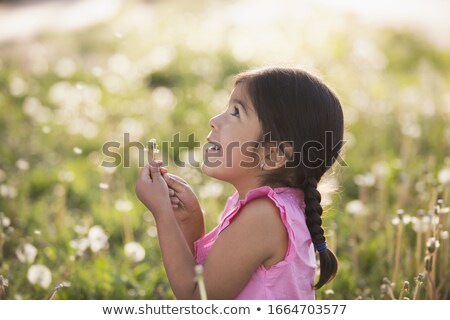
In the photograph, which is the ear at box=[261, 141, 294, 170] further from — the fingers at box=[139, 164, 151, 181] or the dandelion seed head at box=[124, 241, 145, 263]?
the dandelion seed head at box=[124, 241, 145, 263]

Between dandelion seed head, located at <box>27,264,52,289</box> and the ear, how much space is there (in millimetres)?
1073

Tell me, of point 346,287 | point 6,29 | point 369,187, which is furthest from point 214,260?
point 6,29

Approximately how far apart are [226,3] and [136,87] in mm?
4234

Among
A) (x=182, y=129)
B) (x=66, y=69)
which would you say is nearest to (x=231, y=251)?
(x=182, y=129)

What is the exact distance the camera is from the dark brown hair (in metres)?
2.13

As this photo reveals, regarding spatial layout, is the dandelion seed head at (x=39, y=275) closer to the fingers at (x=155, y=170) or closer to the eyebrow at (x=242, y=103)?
the fingers at (x=155, y=170)

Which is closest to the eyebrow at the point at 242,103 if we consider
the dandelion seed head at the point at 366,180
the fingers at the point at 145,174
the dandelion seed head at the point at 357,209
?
the fingers at the point at 145,174

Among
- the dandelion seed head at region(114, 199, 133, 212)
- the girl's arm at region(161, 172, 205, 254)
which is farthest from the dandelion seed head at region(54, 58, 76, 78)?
the girl's arm at region(161, 172, 205, 254)

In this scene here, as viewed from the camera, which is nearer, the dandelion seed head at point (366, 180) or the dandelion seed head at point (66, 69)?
the dandelion seed head at point (366, 180)

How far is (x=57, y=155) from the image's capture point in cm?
460

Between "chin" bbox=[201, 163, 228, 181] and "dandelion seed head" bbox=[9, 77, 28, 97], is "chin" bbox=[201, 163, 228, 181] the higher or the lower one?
the higher one

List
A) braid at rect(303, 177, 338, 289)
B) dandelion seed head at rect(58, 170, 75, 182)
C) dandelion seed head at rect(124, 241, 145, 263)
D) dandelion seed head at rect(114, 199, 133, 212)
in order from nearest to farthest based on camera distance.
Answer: braid at rect(303, 177, 338, 289)
dandelion seed head at rect(124, 241, 145, 263)
dandelion seed head at rect(114, 199, 133, 212)
dandelion seed head at rect(58, 170, 75, 182)

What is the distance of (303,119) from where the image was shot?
2.13 m

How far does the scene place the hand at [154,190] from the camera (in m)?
2.12
